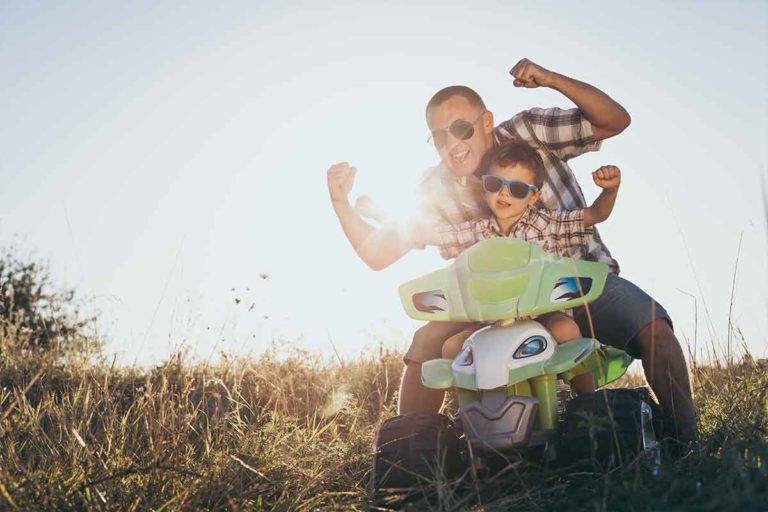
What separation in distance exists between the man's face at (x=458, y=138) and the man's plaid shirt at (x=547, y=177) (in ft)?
0.34

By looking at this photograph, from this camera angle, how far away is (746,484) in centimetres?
220

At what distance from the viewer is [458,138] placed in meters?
4.12

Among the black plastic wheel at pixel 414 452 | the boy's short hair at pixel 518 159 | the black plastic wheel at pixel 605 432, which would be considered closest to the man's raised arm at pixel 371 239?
the boy's short hair at pixel 518 159

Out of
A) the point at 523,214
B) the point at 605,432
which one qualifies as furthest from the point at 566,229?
the point at 605,432

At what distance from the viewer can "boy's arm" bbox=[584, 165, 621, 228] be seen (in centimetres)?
350

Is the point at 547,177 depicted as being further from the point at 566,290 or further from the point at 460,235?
the point at 566,290

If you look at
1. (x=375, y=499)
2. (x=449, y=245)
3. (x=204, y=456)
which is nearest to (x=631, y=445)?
(x=375, y=499)

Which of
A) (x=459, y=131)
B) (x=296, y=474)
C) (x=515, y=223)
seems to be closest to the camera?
(x=296, y=474)

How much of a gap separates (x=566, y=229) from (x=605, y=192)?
295 millimetres

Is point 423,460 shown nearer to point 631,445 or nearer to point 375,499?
point 375,499

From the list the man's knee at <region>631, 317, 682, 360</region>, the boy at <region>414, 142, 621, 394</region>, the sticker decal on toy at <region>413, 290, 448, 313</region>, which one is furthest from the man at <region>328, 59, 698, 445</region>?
the sticker decal on toy at <region>413, 290, 448, 313</region>

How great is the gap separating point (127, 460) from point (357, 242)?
166cm

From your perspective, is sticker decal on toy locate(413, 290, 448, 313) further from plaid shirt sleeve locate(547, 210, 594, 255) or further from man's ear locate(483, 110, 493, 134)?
man's ear locate(483, 110, 493, 134)

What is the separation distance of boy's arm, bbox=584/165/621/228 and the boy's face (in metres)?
0.28
